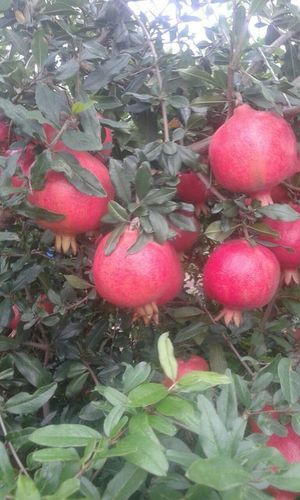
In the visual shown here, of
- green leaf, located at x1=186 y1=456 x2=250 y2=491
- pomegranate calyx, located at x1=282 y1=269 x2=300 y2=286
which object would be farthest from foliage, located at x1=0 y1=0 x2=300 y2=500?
pomegranate calyx, located at x1=282 y1=269 x2=300 y2=286

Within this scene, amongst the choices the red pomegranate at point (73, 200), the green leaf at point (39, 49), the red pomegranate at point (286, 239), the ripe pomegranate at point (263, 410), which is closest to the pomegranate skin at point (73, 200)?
the red pomegranate at point (73, 200)

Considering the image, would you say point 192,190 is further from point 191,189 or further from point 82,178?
point 82,178

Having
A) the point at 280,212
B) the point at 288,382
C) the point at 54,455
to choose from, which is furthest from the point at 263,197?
the point at 54,455

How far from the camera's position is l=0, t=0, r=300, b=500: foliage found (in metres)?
0.58

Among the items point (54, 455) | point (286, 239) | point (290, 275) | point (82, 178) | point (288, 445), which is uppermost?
point (82, 178)

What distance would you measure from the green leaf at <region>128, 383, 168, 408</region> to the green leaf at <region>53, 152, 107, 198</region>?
298 millimetres

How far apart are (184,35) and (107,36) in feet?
1.19

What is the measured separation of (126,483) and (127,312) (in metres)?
0.58

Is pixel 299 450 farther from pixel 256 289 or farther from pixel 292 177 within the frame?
pixel 292 177

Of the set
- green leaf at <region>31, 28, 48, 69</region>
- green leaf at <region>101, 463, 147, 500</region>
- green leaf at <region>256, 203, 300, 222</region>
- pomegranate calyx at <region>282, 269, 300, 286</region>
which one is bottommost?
pomegranate calyx at <region>282, 269, 300, 286</region>

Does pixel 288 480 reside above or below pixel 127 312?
above

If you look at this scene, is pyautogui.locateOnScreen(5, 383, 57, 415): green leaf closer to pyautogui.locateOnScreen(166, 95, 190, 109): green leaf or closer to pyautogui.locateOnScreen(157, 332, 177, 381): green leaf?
pyautogui.locateOnScreen(157, 332, 177, 381): green leaf

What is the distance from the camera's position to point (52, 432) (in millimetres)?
590

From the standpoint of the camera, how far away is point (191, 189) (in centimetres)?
100
